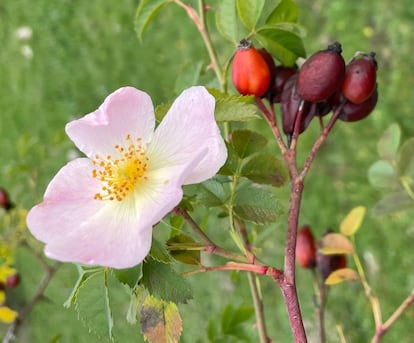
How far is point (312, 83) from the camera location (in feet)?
1.56

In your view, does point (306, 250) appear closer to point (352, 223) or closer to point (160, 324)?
point (352, 223)

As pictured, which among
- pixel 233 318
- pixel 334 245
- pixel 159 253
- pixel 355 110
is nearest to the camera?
pixel 159 253

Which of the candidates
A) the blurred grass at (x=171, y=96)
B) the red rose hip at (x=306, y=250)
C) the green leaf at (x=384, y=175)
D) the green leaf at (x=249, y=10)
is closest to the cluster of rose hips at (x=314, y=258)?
the red rose hip at (x=306, y=250)

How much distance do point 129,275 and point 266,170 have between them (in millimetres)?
138

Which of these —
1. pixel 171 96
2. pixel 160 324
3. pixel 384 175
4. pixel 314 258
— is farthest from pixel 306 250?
pixel 171 96

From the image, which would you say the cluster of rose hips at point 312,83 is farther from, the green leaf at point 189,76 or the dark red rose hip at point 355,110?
the green leaf at point 189,76

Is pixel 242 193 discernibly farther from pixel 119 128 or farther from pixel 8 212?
pixel 8 212

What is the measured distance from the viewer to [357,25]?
1.40 metres

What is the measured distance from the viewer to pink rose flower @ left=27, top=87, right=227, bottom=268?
358mm

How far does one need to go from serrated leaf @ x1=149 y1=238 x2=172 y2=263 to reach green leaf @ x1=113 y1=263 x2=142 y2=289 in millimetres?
14

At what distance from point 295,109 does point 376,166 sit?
0.84 feet

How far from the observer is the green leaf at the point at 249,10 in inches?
20.5

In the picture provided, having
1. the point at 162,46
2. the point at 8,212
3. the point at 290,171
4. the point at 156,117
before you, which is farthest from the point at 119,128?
the point at 162,46

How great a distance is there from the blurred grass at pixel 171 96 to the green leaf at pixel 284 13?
508 mm
